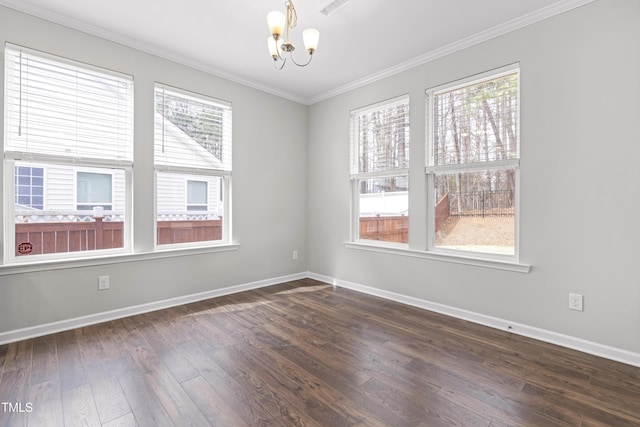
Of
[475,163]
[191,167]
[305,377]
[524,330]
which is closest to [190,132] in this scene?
[191,167]

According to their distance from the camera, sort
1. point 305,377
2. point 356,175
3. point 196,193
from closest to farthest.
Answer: point 305,377
point 196,193
point 356,175

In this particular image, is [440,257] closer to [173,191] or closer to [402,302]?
[402,302]

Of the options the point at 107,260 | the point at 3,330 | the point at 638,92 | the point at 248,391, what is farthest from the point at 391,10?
the point at 3,330

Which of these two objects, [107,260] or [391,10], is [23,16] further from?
[391,10]

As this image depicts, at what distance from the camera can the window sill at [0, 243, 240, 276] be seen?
2.59 m

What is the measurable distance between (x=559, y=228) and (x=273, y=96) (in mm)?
3697

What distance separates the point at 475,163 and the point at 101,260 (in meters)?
3.78

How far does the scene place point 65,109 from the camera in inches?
111

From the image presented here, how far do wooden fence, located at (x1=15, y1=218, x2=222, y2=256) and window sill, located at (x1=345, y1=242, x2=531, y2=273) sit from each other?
221 centimetres

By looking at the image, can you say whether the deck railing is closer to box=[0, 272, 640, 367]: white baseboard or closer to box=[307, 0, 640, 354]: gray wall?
box=[0, 272, 640, 367]: white baseboard

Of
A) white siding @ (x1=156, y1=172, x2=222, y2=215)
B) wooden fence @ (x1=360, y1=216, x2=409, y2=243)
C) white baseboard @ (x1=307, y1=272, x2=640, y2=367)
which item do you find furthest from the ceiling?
white baseboard @ (x1=307, y1=272, x2=640, y2=367)

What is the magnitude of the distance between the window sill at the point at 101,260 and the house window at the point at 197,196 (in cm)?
49

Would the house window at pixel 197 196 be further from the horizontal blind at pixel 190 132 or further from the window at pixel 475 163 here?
the window at pixel 475 163

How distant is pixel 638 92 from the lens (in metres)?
2.22
